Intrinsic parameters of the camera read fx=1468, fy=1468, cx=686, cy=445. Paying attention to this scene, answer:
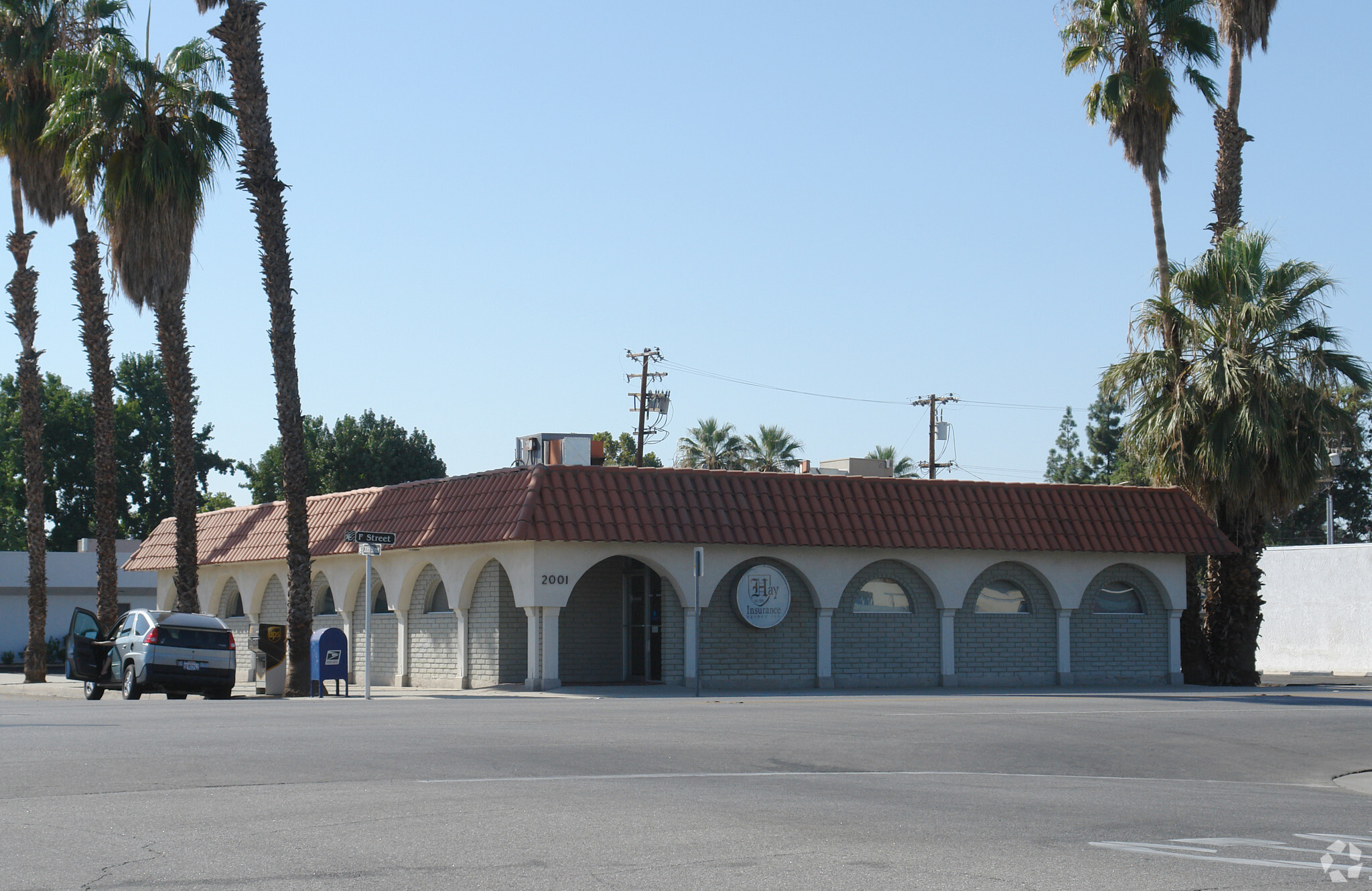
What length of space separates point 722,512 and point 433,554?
614 cm

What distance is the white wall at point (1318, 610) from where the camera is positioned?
41281mm

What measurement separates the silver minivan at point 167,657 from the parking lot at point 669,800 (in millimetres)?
4785

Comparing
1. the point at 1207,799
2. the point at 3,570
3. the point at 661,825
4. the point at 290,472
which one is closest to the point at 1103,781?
the point at 1207,799

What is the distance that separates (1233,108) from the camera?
33.8m

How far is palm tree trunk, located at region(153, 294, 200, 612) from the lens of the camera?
102 ft

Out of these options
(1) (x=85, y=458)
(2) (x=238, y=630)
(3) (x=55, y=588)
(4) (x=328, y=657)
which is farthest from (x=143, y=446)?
(4) (x=328, y=657)

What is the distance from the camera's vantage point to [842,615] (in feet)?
98.2

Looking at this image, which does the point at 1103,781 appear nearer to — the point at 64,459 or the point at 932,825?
the point at 932,825

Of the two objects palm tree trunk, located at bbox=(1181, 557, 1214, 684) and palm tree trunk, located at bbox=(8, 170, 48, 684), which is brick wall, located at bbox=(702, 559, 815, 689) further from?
palm tree trunk, located at bbox=(8, 170, 48, 684)

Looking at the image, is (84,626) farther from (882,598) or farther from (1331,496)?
(1331,496)

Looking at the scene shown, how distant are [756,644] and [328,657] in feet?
27.1

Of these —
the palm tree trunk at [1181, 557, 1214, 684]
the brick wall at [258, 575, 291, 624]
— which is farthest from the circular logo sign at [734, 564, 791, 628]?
the brick wall at [258, 575, 291, 624]

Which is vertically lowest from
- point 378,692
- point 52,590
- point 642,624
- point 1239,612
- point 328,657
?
point 378,692

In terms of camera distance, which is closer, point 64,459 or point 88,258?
point 88,258
